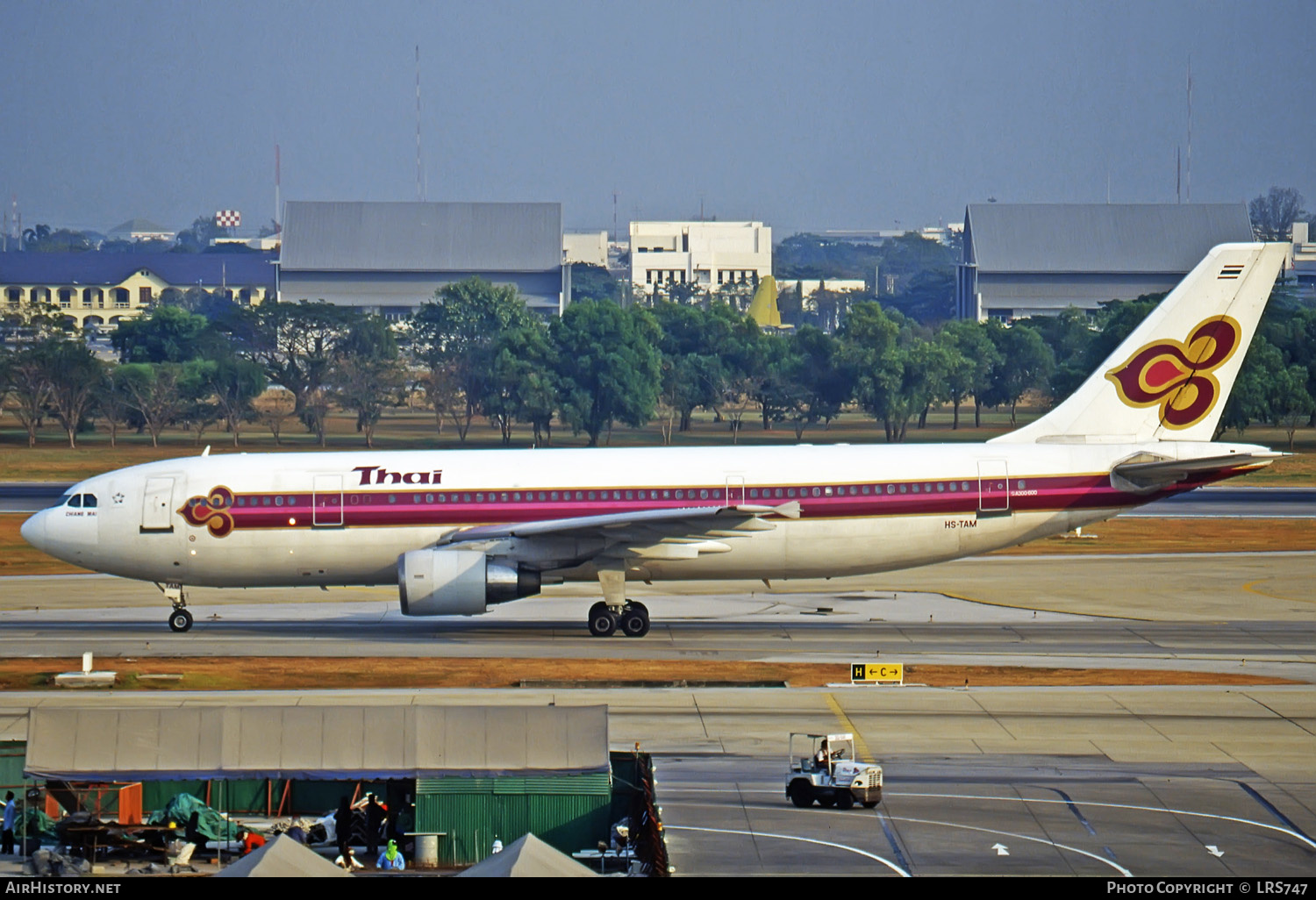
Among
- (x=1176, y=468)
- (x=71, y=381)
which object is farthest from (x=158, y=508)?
(x=71, y=381)

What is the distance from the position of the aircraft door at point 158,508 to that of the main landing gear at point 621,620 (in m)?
11.2

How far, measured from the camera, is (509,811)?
2470 centimetres

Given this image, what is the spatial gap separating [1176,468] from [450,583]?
18.7 m

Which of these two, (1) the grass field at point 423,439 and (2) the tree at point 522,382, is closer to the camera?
(1) the grass field at point 423,439

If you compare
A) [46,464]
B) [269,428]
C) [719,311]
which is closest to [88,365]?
[269,428]

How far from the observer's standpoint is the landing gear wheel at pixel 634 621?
4256cm

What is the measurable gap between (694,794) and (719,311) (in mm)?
107260

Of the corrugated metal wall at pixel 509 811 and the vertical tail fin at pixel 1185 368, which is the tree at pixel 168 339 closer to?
the vertical tail fin at pixel 1185 368

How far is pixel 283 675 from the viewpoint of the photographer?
3725 centimetres

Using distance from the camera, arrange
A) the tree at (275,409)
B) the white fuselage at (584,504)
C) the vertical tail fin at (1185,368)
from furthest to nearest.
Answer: the tree at (275,409) < the vertical tail fin at (1185,368) < the white fuselage at (584,504)

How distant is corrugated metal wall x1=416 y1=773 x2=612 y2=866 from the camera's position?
2445cm

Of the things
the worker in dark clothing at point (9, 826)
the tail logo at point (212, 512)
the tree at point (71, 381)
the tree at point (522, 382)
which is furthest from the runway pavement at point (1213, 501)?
the worker in dark clothing at point (9, 826)

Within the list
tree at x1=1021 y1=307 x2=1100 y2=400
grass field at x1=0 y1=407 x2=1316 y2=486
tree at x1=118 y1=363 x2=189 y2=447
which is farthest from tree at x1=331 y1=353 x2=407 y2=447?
tree at x1=1021 y1=307 x2=1100 y2=400

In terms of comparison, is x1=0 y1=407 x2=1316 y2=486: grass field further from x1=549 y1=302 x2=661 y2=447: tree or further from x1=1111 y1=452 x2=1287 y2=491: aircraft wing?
x1=1111 y1=452 x2=1287 y2=491: aircraft wing
